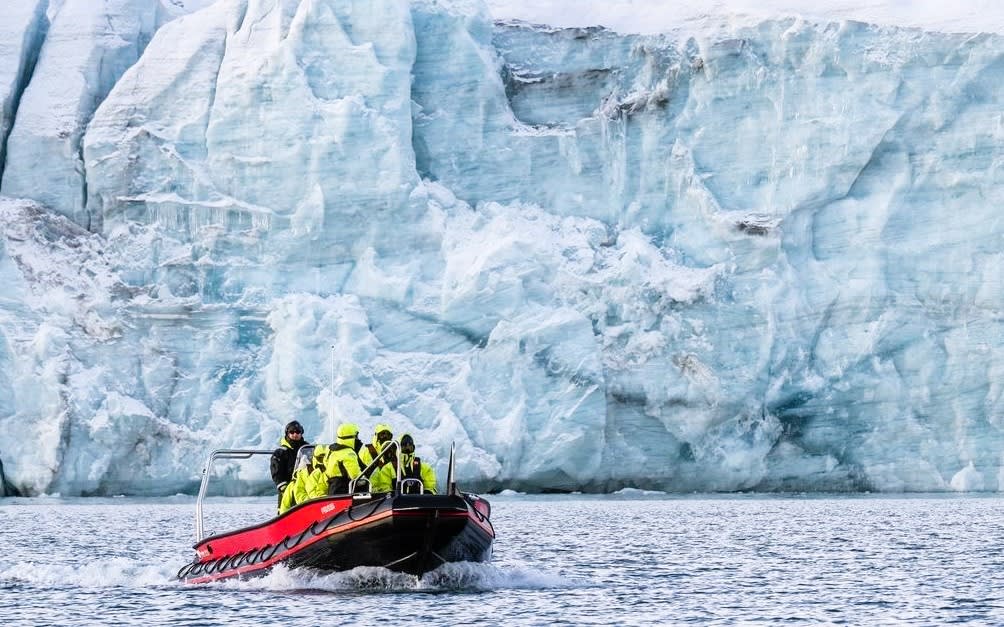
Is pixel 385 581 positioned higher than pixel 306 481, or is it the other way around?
pixel 306 481

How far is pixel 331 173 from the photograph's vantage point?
122ft

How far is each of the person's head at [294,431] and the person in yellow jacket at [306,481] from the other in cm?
24

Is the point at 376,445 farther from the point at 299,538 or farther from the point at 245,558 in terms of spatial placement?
the point at 245,558

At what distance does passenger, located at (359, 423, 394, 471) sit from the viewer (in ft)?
51.3

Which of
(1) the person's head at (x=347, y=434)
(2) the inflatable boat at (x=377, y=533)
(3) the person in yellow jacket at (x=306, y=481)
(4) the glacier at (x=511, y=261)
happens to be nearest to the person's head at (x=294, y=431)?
(3) the person in yellow jacket at (x=306, y=481)

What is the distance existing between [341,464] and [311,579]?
137 cm

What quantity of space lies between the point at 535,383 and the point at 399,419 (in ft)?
10.7

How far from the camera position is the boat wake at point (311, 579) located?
1648 centimetres

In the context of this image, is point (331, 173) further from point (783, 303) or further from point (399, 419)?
point (783, 303)

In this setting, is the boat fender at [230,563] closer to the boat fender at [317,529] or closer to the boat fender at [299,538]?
the boat fender at [299,538]

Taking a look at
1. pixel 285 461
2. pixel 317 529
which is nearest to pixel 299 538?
pixel 317 529

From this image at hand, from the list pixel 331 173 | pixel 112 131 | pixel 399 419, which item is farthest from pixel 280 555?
pixel 112 131

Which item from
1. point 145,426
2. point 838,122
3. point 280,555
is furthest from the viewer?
point 838,122

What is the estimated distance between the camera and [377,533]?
15.6m
